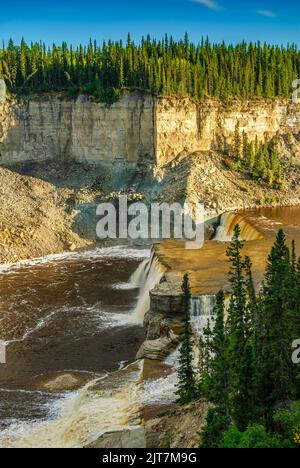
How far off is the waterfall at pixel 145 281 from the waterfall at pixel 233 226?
12.0 meters

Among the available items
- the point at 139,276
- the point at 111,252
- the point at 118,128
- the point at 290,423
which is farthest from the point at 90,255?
the point at 290,423

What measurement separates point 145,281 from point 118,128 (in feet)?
112

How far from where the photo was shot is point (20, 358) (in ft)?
→ 149

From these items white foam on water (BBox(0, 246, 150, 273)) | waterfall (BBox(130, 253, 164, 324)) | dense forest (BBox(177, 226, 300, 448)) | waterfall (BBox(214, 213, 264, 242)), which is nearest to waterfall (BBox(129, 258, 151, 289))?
waterfall (BBox(130, 253, 164, 324))

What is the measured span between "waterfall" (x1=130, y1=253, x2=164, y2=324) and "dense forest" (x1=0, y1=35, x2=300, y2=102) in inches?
1301

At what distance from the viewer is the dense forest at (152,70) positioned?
3492 inches

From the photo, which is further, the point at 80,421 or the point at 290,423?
the point at 80,421

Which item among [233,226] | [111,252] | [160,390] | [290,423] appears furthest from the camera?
[111,252]

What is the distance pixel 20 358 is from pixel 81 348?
4532mm

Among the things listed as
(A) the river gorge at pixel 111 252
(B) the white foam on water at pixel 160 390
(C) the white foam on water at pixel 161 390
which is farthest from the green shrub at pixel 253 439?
(B) the white foam on water at pixel 160 390

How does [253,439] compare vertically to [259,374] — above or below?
below

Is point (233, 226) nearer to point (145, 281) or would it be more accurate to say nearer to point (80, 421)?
point (145, 281)

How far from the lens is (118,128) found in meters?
87.8

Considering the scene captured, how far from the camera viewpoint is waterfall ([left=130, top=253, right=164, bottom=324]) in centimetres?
5303
